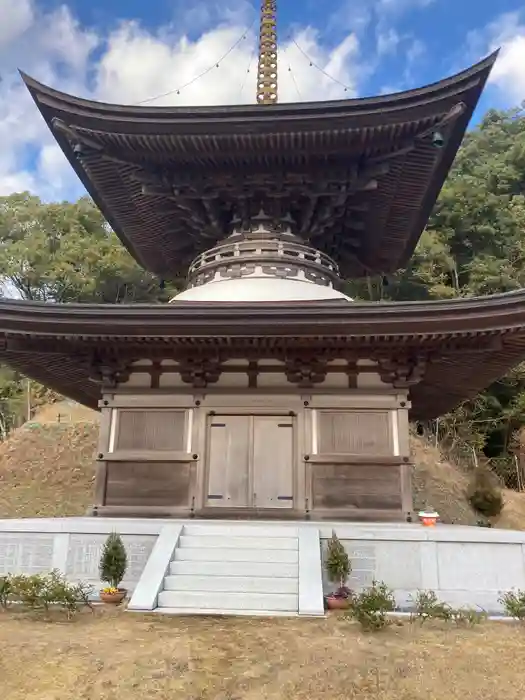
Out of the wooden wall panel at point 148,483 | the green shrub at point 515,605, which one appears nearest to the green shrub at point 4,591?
the wooden wall panel at point 148,483

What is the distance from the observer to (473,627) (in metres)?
7.66

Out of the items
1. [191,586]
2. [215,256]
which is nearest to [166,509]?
[191,586]

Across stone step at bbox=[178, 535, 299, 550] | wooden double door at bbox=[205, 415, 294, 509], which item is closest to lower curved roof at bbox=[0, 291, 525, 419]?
wooden double door at bbox=[205, 415, 294, 509]

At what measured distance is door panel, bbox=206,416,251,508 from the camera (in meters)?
11.7

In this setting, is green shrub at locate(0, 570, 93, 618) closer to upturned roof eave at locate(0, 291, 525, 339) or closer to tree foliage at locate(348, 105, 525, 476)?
upturned roof eave at locate(0, 291, 525, 339)

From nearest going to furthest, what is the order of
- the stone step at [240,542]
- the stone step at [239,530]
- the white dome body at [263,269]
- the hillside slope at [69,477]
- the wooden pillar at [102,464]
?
the stone step at [240,542] < the stone step at [239,530] < the wooden pillar at [102,464] < the white dome body at [263,269] < the hillside slope at [69,477]

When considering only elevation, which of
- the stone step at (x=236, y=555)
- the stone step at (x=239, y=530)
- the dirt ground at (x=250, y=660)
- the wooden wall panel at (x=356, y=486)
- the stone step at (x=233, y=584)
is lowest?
the dirt ground at (x=250, y=660)

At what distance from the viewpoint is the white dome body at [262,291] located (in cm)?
1314

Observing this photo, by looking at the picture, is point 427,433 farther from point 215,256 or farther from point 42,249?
point 42,249

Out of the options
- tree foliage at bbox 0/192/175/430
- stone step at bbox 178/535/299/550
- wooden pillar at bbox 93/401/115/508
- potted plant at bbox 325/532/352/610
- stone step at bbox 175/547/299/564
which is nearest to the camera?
potted plant at bbox 325/532/352/610

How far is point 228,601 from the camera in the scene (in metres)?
7.96

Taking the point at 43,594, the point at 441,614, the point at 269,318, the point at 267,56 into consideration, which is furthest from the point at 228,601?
the point at 267,56

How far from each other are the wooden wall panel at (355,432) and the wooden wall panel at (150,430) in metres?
2.90

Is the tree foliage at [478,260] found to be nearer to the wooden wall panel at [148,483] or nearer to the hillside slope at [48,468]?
the hillside slope at [48,468]
